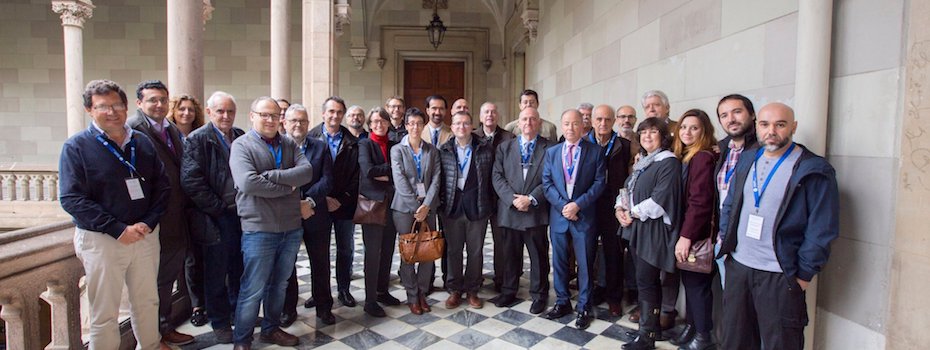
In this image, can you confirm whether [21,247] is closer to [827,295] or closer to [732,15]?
[827,295]

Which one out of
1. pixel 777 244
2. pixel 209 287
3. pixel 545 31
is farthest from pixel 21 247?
pixel 545 31

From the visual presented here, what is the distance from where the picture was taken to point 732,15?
11.5ft

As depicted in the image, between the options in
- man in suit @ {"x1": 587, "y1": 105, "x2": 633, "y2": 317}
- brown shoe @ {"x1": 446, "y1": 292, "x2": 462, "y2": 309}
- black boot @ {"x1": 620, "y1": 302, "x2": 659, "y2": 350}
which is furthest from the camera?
brown shoe @ {"x1": 446, "y1": 292, "x2": 462, "y2": 309}

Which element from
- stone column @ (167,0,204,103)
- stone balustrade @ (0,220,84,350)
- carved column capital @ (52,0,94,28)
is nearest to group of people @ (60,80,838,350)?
stone balustrade @ (0,220,84,350)

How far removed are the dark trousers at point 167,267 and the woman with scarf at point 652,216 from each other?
2807 millimetres

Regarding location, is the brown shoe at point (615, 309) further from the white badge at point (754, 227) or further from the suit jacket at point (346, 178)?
the suit jacket at point (346, 178)

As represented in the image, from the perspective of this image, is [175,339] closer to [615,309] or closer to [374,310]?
[374,310]

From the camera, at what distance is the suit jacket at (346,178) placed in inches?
144

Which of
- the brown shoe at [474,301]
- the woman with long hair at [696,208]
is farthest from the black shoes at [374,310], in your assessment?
the woman with long hair at [696,208]

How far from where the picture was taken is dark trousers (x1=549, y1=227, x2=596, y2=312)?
361 cm

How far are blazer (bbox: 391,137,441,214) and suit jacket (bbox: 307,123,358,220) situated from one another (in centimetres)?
29

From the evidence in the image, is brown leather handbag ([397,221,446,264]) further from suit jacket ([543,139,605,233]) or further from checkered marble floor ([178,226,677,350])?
suit jacket ([543,139,605,233])

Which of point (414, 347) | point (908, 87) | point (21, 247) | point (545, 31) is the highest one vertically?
point (545, 31)

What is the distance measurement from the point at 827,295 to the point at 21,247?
4.00 meters
